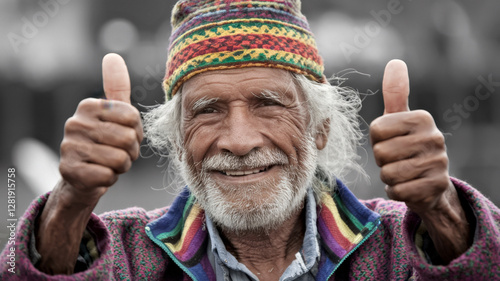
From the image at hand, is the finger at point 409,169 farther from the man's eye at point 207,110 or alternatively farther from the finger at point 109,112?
the man's eye at point 207,110

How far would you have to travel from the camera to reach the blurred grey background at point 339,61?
7.55 metres

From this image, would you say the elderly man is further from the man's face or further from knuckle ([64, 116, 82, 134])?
knuckle ([64, 116, 82, 134])

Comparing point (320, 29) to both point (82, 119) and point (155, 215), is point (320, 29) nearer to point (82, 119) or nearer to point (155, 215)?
point (155, 215)

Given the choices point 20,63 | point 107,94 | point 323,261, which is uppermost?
point 20,63

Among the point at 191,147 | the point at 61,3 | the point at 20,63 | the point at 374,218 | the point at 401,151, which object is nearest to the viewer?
the point at 401,151

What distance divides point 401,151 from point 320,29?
6.83 m

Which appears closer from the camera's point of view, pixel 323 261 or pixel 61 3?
pixel 323 261

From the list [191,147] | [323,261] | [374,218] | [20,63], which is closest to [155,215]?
[191,147]

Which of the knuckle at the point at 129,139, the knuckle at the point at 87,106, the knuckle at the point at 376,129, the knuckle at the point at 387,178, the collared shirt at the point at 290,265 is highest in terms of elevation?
the knuckle at the point at 87,106

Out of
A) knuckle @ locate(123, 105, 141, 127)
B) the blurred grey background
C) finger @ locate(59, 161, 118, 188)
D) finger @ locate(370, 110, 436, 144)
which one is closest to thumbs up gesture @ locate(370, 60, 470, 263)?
Answer: finger @ locate(370, 110, 436, 144)

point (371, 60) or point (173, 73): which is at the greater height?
point (371, 60)

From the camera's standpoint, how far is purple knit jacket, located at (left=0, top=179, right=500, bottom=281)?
195 centimetres

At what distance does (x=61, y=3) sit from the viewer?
8070 mm

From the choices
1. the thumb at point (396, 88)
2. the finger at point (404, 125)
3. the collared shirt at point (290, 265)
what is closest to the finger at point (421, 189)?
the finger at point (404, 125)
